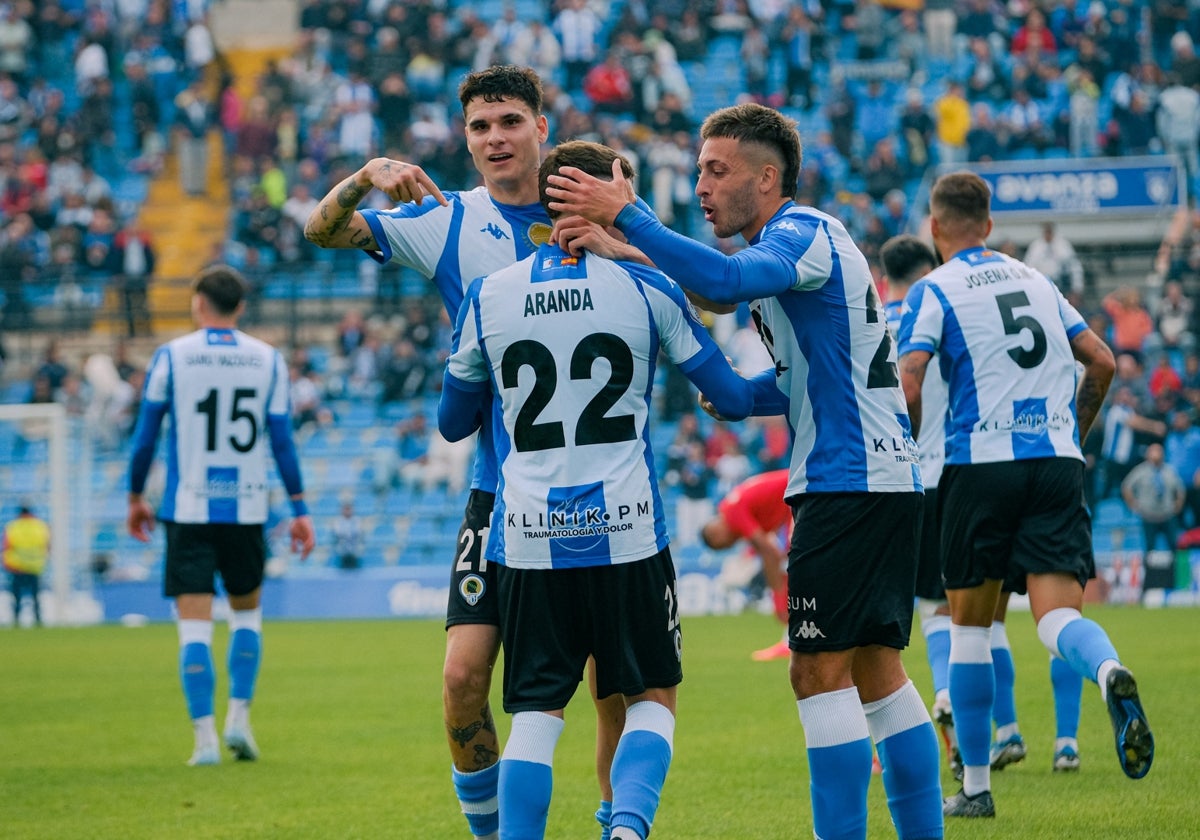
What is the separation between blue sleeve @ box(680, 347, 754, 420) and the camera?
487 centimetres

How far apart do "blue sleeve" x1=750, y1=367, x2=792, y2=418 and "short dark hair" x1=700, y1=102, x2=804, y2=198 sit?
0.59 meters

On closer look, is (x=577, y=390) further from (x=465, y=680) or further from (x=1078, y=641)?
(x=1078, y=641)

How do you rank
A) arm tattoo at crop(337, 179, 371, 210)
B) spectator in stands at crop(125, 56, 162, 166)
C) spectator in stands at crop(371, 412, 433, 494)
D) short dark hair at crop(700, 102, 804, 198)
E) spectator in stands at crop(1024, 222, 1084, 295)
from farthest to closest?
spectator in stands at crop(125, 56, 162, 166)
spectator in stands at crop(371, 412, 433, 494)
spectator in stands at crop(1024, 222, 1084, 295)
arm tattoo at crop(337, 179, 371, 210)
short dark hair at crop(700, 102, 804, 198)

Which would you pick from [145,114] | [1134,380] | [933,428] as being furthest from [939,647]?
[145,114]

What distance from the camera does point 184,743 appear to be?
33.2ft

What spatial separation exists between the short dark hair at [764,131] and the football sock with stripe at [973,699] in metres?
2.45

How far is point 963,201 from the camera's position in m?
6.89

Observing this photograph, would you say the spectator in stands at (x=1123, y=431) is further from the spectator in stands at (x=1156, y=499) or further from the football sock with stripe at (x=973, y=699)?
the football sock with stripe at (x=973, y=699)

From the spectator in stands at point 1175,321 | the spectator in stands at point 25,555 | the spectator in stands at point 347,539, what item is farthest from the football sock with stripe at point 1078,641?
the spectator in stands at point 347,539

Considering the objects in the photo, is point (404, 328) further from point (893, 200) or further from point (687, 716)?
point (687, 716)

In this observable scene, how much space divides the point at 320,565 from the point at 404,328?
13.4 ft

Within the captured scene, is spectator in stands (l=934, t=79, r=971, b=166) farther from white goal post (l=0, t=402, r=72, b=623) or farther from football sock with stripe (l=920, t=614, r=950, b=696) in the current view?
football sock with stripe (l=920, t=614, r=950, b=696)

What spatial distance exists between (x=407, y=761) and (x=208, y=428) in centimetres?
221

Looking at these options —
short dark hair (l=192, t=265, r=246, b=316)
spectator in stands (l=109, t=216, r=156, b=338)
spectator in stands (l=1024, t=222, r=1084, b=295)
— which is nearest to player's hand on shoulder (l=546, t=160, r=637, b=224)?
short dark hair (l=192, t=265, r=246, b=316)
